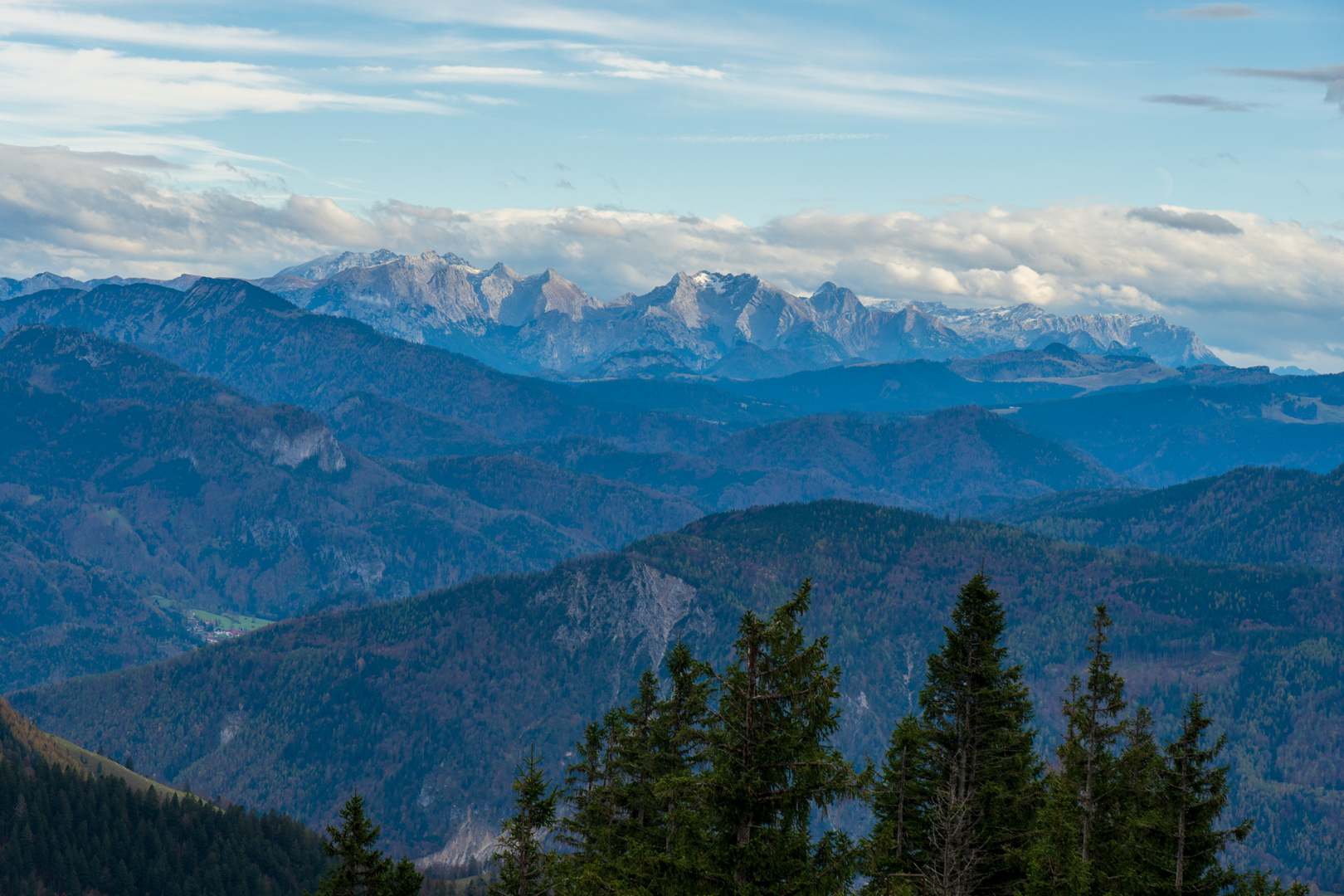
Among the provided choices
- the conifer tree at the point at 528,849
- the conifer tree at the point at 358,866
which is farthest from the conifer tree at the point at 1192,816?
the conifer tree at the point at 358,866

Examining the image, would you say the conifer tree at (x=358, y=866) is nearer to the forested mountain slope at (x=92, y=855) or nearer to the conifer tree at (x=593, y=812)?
the conifer tree at (x=593, y=812)

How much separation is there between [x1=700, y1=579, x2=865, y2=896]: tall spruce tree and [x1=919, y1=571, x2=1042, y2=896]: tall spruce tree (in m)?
12.7

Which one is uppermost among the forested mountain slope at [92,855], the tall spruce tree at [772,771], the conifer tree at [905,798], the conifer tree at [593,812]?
the tall spruce tree at [772,771]

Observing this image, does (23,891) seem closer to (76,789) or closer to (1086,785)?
(76,789)

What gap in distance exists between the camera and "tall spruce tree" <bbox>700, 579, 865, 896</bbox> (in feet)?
115

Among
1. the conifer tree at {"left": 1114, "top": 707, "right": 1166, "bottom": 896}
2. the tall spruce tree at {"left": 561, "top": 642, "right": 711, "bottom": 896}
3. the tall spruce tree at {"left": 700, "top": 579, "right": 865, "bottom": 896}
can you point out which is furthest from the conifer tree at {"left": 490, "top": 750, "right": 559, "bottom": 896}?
the conifer tree at {"left": 1114, "top": 707, "right": 1166, "bottom": 896}

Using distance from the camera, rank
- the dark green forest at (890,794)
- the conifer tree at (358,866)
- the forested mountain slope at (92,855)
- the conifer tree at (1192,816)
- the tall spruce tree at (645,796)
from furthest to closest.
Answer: the forested mountain slope at (92,855) → the conifer tree at (358,866) → the conifer tree at (1192,816) → the tall spruce tree at (645,796) → the dark green forest at (890,794)

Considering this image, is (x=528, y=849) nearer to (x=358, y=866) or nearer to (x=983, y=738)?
(x=358, y=866)

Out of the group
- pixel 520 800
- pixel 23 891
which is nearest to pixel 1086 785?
pixel 520 800

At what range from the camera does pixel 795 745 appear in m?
35.7

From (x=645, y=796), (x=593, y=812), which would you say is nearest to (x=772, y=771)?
(x=645, y=796)

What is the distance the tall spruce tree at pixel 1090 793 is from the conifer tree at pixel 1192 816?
2651mm

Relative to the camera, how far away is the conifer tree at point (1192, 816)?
4209cm

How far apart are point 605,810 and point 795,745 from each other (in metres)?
20.7
